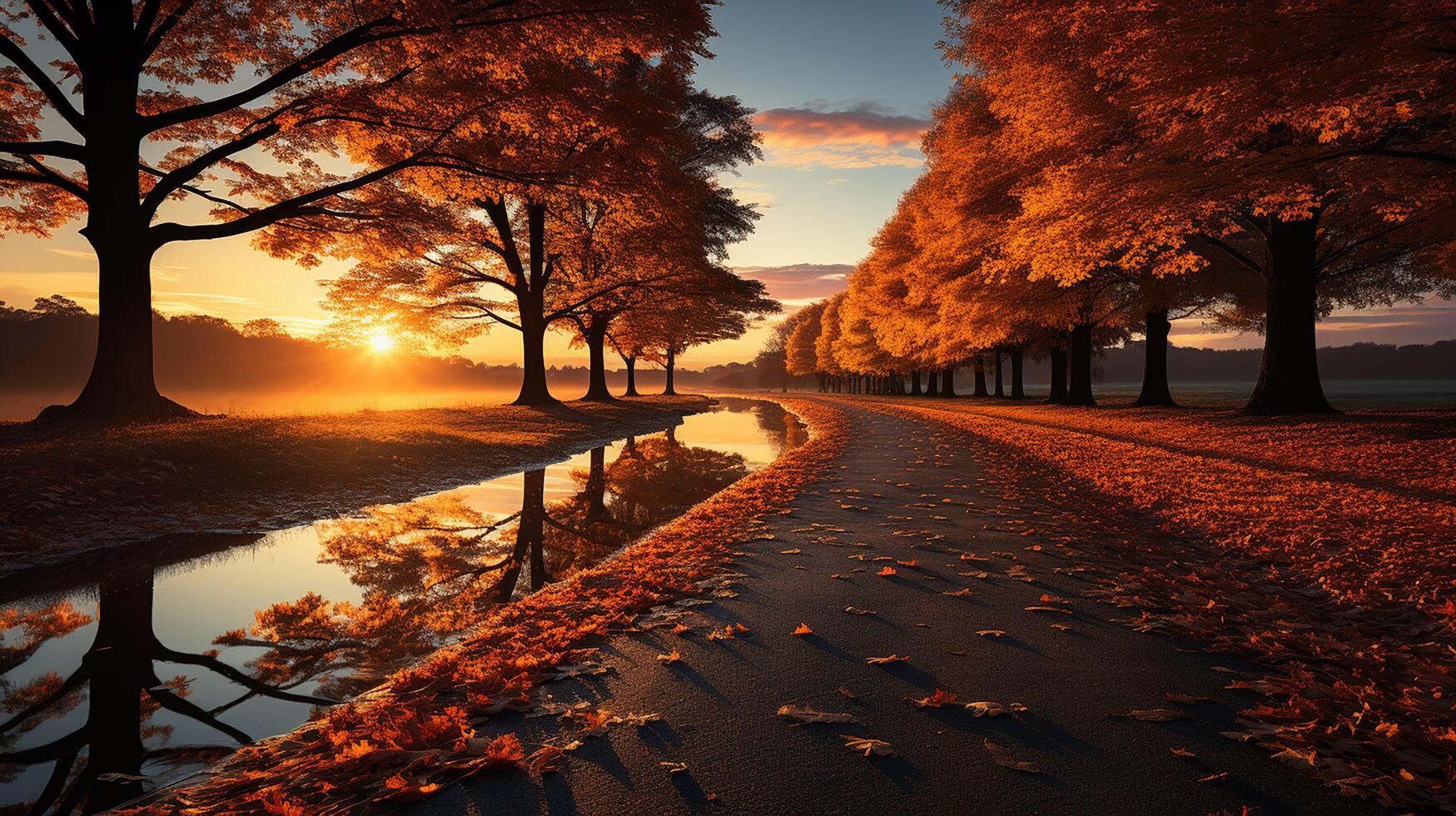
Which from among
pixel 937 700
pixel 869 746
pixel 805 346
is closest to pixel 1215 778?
pixel 937 700

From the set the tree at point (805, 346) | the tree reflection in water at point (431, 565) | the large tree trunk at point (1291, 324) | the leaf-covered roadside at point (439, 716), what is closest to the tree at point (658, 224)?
the tree reflection in water at point (431, 565)

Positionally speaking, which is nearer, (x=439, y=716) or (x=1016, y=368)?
(x=439, y=716)

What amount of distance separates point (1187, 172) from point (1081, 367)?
16.9 metres

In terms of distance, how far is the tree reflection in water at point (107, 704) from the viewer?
274 centimetres

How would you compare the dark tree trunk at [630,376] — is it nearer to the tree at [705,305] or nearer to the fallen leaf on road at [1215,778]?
the tree at [705,305]

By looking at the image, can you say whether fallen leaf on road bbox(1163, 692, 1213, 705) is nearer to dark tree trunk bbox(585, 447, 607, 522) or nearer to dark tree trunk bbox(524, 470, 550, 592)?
dark tree trunk bbox(524, 470, 550, 592)

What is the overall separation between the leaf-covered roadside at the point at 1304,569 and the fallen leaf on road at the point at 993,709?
924 millimetres

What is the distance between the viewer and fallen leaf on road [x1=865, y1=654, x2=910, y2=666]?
3652mm

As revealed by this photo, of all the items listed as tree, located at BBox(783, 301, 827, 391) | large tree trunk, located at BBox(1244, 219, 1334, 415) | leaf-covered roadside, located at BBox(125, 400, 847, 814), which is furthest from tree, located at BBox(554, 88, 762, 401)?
tree, located at BBox(783, 301, 827, 391)

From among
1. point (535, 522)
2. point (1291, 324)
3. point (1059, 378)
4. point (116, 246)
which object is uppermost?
point (116, 246)

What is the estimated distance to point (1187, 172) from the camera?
10.1 m

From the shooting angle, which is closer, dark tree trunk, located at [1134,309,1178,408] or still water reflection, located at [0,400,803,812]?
still water reflection, located at [0,400,803,812]

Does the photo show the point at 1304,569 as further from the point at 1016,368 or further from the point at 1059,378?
the point at 1016,368

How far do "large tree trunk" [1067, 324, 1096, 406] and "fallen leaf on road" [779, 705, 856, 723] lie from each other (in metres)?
25.8
